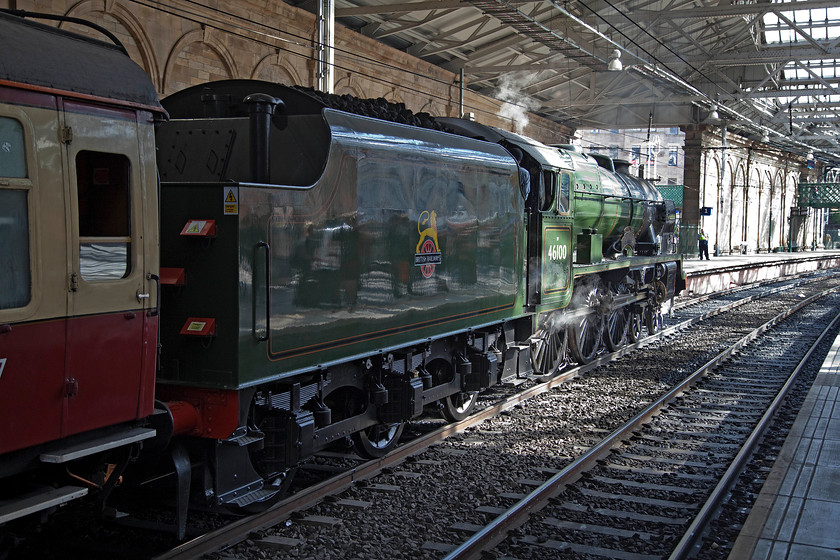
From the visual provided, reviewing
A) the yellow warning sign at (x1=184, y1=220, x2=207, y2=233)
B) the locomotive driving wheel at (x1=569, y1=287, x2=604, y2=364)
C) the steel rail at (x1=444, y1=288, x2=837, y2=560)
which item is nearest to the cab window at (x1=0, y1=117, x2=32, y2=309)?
the yellow warning sign at (x1=184, y1=220, x2=207, y2=233)

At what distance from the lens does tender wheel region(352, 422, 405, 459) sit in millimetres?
6598

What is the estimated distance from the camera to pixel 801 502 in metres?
5.71

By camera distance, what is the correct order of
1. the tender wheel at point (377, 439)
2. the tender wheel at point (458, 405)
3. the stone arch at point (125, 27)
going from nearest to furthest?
the tender wheel at point (377, 439)
the tender wheel at point (458, 405)
the stone arch at point (125, 27)

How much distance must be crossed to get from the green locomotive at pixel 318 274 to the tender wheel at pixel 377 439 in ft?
0.06

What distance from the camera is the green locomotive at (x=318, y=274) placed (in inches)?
186

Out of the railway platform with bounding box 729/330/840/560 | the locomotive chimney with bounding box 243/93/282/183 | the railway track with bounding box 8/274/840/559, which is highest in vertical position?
the locomotive chimney with bounding box 243/93/282/183

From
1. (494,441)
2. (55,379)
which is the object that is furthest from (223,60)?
(55,379)

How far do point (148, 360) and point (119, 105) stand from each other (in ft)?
4.40

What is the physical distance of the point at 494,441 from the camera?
25.2ft

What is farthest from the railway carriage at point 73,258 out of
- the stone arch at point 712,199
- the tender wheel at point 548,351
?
the stone arch at point 712,199

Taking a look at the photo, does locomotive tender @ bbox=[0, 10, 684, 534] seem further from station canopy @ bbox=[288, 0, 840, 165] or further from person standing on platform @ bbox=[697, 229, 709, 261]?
person standing on platform @ bbox=[697, 229, 709, 261]

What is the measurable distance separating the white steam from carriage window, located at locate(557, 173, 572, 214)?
1727 cm

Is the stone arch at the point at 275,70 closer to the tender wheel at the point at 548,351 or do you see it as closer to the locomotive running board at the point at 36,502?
the tender wheel at the point at 548,351

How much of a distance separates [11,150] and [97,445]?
1.48m
